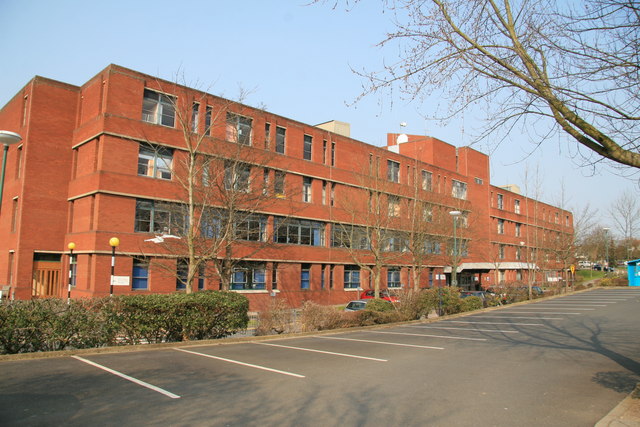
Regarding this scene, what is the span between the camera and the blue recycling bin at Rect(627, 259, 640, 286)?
172 ft

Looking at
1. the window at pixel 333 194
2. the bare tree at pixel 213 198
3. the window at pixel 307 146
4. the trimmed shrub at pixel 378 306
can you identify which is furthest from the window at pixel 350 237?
the bare tree at pixel 213 198

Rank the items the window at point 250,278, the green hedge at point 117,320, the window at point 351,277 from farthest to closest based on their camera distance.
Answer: the window at point 351,277
the window at point 250,278
the green hedge at point 117,320

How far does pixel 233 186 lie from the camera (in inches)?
859

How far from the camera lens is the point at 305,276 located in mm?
35969

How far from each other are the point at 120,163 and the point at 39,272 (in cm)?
912

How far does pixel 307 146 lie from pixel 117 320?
2678 centimetres

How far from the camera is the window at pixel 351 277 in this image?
39.2 metres

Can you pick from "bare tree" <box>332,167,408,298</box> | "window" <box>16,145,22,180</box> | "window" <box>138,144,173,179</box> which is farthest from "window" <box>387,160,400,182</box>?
"window" <box>16,145,22,180</box>

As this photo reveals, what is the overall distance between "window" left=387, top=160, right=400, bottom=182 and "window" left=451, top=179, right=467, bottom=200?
896 centimetres

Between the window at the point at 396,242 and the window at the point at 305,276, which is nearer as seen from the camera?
the window at the point at 396,242

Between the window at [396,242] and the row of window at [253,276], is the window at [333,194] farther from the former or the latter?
the window at [396,242]

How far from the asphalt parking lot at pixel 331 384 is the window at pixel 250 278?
17174 mm

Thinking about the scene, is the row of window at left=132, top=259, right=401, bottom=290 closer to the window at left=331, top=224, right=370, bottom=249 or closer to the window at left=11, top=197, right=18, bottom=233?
the window at left=331, top=224, right=370, bottom=249

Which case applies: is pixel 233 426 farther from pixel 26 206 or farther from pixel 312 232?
pixel 312 232
